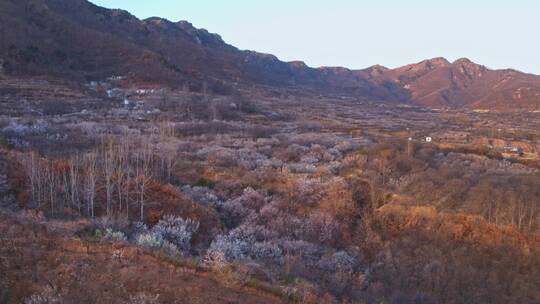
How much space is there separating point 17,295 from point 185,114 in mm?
44827

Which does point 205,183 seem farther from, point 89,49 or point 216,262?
point 89,49

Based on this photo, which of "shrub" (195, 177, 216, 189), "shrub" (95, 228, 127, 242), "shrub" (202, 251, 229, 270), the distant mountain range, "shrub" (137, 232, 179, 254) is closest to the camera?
"shrub" (202, 251, 229, 270)

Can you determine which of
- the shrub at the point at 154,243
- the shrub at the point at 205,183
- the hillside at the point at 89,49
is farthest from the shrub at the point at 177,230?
the hillside at the point at 89,49

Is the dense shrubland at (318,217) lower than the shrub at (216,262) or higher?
lower

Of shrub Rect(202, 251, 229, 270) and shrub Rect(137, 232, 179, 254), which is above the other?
shrub Rect(202, 251, 229, 270)

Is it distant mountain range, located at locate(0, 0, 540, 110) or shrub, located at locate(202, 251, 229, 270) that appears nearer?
shrub, located at locate(202, 251, 229, 270)

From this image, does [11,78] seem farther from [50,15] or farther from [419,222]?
[419,222]

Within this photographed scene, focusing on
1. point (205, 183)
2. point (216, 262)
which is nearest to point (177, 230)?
point (216, 262)

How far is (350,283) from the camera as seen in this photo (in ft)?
44.4

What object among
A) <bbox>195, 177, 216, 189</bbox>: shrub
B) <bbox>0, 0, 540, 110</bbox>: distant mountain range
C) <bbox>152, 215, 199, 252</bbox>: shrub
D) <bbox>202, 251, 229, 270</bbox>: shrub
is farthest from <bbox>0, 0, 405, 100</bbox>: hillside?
<bbox>202, 251, 229, 270</bbox>: shrub

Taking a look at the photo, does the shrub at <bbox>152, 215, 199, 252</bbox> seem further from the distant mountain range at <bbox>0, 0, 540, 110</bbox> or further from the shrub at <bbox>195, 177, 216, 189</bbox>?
the distant mountain range at <bbox>0, 0, 540, 110</bbox>

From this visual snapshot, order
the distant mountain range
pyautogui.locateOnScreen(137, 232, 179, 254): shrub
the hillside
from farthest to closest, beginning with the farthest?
the distant mountain range
the hillside
pyautogui.locateOnScreen(137, 232, 179, 254): shrub

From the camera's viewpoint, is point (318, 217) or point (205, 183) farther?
point (205, 183)

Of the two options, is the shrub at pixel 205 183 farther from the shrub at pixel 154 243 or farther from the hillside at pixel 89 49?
the hillside at pixel 89 49
